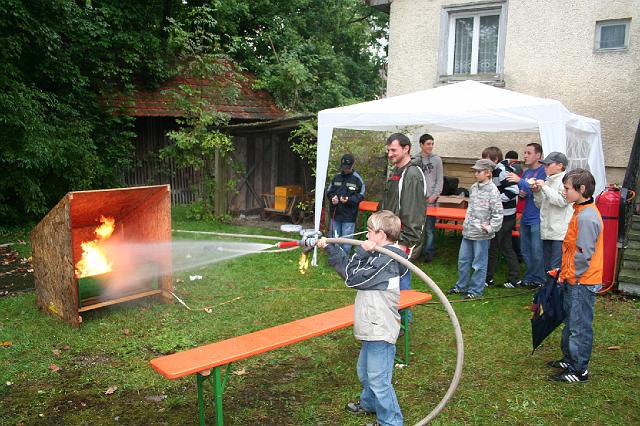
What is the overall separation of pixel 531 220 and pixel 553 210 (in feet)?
2.09

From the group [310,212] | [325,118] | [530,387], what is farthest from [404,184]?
A: [310,212]

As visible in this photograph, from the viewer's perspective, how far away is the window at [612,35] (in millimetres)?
10344

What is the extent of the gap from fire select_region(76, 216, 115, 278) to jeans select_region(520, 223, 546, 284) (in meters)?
6.03

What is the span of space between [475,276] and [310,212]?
722cm

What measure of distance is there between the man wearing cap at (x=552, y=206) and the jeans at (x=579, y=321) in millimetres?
2164

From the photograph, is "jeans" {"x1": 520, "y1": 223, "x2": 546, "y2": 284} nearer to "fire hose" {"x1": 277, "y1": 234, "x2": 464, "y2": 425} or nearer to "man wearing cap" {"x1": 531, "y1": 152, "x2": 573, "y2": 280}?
"man wearing cap" {"x1": 531, "y1": 152, "x2": 573, "y2": 280}

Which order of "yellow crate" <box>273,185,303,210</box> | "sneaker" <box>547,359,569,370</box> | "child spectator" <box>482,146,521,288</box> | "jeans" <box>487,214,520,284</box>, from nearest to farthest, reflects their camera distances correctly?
1. "sneaker" <box>547,359,569,370</box>
2. "child spectator" <box>482,146,521,288</box>
3. "jeans" <box>487,214,520,284</box>
4. "yellow crate" <box>273,185,303,210</box>

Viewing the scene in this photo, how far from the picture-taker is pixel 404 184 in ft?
17.0

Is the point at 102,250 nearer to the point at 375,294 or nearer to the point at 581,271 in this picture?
the point at 375,294

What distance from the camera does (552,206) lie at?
6879 millimetres

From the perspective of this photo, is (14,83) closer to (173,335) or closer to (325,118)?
(325,118)

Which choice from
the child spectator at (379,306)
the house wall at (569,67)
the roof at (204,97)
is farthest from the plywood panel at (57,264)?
the house wall at (569,67)

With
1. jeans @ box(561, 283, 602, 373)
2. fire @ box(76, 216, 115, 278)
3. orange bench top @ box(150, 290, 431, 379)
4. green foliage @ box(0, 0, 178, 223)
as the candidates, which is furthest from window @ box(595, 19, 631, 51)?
green foliage @ box(0, 0, 178, 223)

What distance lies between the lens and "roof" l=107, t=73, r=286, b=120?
602 inches
